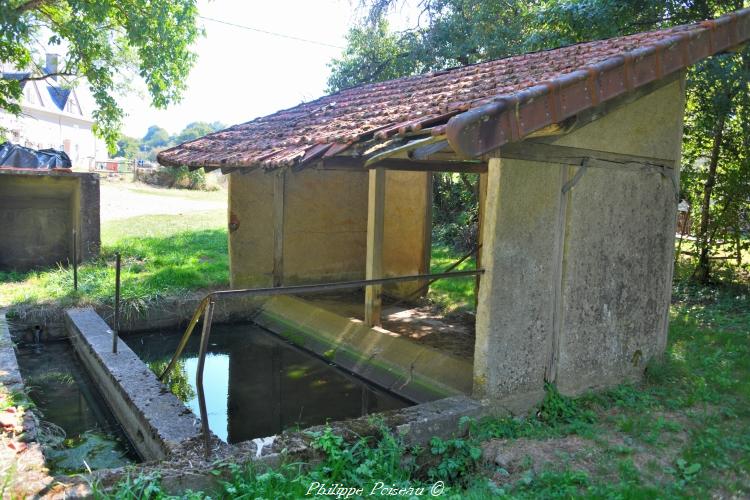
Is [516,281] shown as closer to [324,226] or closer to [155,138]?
[324,226]

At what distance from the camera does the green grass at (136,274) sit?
8.45 metres

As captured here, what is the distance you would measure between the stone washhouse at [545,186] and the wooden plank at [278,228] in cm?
141

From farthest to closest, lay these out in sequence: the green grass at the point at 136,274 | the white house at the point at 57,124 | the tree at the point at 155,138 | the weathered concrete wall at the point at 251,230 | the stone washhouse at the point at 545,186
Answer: the tree at the point at 155,138, the white house at the point at 57,124, the weathered concrete wall at the point at 251,230, the green grass at the point at 136,274, the stone washhouse at the point at 545,186

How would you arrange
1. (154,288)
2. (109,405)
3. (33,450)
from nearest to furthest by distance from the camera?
(33,450) → (109,405) → (154,288)

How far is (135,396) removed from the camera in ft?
17.0

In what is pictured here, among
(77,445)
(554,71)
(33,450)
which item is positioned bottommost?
(77,445)

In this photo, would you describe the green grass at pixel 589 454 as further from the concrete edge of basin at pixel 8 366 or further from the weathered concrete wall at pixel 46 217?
the weathered concrete wall at pixel 46 217

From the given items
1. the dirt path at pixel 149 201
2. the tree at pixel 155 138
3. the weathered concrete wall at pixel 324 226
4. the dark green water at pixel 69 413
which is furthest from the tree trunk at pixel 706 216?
the tree at pixel 155 138

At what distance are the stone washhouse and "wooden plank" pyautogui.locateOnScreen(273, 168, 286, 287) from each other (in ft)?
4.63

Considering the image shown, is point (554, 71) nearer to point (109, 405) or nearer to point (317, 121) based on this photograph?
point (317, 121)

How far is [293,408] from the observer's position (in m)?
6.21

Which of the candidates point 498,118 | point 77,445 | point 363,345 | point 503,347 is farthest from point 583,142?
point 77,445

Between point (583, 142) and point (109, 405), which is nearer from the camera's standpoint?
point (583, 142)

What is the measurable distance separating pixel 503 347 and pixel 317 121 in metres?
4.28
